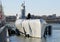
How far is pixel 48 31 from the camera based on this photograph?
45375mm

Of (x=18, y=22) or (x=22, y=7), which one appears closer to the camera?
(x=18, y=22)

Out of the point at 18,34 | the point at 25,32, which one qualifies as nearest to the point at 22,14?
the point at 18,34

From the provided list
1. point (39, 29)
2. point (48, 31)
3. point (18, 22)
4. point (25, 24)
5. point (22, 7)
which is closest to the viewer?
point (39, 29)

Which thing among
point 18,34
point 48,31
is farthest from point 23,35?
point 48,31

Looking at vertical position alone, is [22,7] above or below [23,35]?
above

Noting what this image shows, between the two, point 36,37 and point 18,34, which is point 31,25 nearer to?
point 36,37

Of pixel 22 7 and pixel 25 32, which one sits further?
pixel 22 7

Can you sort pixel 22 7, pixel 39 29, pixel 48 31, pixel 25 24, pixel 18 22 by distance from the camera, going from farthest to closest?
1. pixel 22 7
2. pixel 48 31
3. pixel 18 22
4. pixel 25 24
5. pixel 39 29

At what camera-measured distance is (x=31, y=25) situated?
123 feet

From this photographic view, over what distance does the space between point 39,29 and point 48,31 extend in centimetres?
994

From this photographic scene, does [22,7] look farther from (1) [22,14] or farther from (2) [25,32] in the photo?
(2) [25,32]

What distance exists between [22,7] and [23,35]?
8.36m

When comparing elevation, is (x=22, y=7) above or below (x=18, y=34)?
above

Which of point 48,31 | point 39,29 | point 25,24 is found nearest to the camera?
point 39,29
